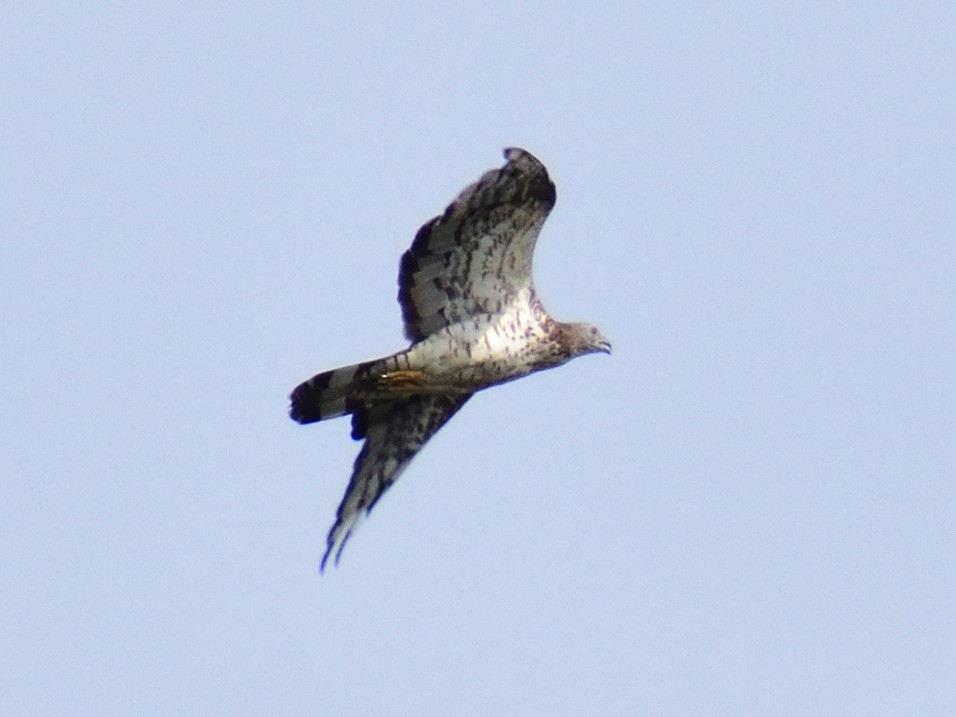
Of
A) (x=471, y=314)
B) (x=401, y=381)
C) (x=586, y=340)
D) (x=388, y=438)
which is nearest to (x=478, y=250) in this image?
(x=471, y=314)

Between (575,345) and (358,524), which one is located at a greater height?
(575,345)

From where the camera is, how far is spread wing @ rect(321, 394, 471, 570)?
1591cm

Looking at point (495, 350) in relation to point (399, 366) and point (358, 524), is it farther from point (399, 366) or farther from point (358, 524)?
point (358, 524)

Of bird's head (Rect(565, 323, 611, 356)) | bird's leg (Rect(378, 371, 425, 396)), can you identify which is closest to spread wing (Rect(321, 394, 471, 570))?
bird's leg (Rect(378, 371, 425, 396))

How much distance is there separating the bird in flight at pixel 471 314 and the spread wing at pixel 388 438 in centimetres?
A: 24

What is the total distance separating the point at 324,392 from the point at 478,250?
55.3 inches

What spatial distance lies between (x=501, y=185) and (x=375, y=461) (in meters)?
2.57

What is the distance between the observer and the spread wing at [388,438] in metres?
15.9

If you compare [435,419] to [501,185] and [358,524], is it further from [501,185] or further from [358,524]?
[501,185]

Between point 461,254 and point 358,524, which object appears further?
point 358,524

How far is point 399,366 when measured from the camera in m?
15.0

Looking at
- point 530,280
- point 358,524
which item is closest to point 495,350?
point 530,280

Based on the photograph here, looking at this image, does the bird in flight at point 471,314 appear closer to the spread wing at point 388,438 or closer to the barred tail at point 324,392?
the barred tail at point 324,392

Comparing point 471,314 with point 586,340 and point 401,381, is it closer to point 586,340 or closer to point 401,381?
point 401,381
